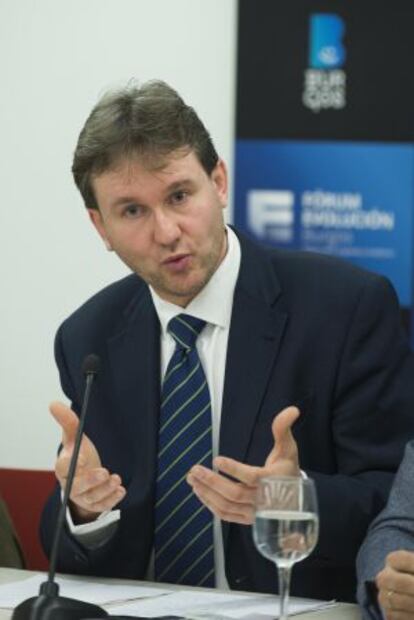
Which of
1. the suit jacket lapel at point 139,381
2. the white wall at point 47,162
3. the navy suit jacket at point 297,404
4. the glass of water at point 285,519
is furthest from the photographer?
the white wall at point 47,162

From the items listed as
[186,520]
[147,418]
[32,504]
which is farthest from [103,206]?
[32,504]

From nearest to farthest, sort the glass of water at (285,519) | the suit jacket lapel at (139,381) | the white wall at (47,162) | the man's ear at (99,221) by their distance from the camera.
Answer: the glass of water at (285,519) < the suit jacket lapel at (139,381) < the man's ear at (99,221) < the white wall at (47,162)

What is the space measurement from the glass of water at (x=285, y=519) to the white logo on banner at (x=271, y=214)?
81.3 inches

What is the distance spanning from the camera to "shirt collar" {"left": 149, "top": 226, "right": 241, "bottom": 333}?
8.87ft

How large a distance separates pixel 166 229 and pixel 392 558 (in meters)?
0.85

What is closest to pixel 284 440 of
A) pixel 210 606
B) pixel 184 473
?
pixel 210 606

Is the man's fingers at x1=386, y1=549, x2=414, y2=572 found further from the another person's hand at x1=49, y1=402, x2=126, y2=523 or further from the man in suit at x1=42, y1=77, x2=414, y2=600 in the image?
the another person's hand at x1=49, y1=402, x2=126, y2=523

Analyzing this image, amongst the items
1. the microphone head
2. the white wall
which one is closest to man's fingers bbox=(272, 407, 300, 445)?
the microphone head

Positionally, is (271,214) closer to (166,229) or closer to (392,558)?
(166,229)

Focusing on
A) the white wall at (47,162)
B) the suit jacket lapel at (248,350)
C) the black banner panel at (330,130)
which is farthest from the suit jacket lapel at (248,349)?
the white wall at (47,162)

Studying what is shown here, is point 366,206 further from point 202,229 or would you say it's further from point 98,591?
point 98,591

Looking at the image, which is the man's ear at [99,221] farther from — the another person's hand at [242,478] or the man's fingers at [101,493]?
the another person's hand at [242,478]

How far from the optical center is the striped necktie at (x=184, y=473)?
8.57ft

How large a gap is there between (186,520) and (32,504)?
1139 millimetres
